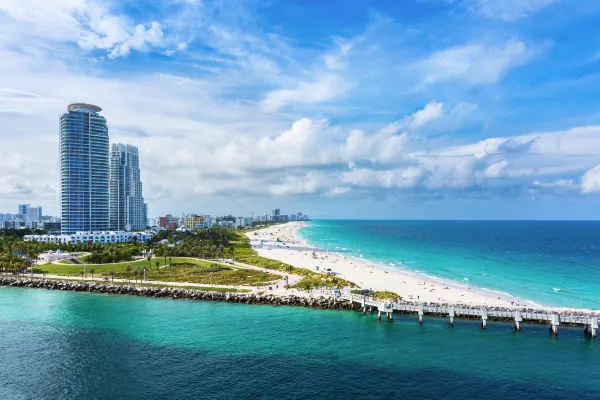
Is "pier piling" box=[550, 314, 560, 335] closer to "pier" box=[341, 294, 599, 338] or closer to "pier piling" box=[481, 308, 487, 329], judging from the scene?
"pier" box=[341, 294, 599, 338]

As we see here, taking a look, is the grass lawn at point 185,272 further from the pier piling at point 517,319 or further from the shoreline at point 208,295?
the pier piling at point 517,319

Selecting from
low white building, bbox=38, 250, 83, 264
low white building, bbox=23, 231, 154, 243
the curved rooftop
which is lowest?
low white building, bbox=38, 250, 83, 264

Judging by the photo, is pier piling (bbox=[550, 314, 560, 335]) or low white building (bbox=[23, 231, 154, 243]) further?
low white building (bbox=[23, 231, 154, 243])

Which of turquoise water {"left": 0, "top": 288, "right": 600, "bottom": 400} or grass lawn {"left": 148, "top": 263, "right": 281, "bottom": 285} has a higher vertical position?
grass lawn {"left": 148, "top": 263, "right": 281, "bottom": 285}

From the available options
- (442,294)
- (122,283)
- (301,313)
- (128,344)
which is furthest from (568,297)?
(122,283)

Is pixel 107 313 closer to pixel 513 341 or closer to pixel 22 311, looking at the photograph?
pixel 22 311

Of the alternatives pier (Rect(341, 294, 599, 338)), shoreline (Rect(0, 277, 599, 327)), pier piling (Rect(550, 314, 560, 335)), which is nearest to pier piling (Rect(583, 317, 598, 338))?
pier (Rect(341, 294, 599, 338))

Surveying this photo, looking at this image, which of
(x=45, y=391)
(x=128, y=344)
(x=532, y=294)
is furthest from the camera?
(x=532, y=294)
